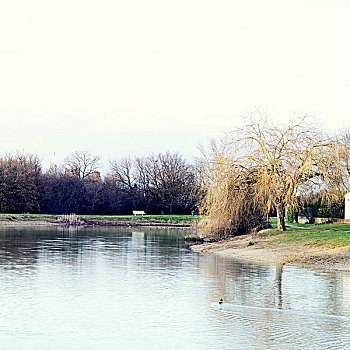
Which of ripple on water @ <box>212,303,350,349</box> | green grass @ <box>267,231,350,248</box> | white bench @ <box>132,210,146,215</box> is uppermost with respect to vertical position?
white bench @ <box>132,210,146,215</box>

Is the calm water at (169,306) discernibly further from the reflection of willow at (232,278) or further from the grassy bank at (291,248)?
the grassy bank at (291,248)

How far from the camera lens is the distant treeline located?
99.3 metres

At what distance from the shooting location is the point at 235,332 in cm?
1457

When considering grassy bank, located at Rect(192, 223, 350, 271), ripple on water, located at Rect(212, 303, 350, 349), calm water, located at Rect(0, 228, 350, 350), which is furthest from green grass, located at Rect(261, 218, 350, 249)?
ripple on water, located at Rect(212, 303, 350, 349)

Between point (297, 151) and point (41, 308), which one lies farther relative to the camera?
point (297, 151)

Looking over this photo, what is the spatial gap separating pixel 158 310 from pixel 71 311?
229cm

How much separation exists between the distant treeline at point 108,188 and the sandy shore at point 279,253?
197 feet

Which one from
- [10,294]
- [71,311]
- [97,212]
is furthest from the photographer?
[97,212]

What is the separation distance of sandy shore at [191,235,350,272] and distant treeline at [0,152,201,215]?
2361 inches

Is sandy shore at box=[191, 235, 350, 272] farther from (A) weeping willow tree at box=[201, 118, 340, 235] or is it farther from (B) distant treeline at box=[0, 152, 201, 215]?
(B) distant treeline at box=[0, 152, 201, 215]

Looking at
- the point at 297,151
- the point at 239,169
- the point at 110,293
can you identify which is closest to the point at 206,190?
the point at 239,169

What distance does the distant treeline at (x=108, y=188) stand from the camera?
99.3 m

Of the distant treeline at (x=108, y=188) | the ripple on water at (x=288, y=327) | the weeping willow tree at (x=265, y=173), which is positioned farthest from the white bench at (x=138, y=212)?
the ripple on water at (x=288, y=327)

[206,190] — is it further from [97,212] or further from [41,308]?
[97,212]
